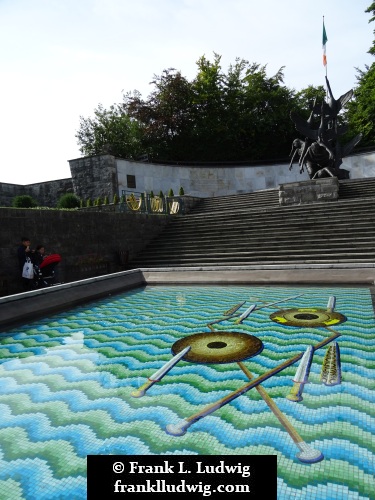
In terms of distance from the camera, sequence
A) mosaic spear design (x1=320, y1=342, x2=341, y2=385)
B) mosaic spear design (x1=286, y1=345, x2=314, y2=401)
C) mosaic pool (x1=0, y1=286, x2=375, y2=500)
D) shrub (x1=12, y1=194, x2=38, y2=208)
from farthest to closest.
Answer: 1. shrub (x1=12, y1=194, x2=38, y2=208)
2. mosaic spear design (x1=320, y1=342, x2=341, y2=385)
3. mosaic spear design (x1=286, y1=345, x2=314, y2=401)
4. mosaic pool (x1=0, y1=286, x2=375, y2=500)

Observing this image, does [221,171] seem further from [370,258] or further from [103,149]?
[370,258]

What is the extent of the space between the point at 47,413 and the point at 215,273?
6.76m

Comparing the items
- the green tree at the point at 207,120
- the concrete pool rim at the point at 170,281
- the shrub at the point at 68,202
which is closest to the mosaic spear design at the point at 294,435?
the concrete pool rim at the point at 170,281

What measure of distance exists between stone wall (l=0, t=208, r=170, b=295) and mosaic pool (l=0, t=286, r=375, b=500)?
12.2 feet

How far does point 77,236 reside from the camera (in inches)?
447

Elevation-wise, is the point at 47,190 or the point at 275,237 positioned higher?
the point at 47,190

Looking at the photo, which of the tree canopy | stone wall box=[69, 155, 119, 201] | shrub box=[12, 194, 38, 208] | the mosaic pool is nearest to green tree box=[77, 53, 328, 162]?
the tree canopy

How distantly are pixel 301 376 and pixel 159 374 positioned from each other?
4.91ft

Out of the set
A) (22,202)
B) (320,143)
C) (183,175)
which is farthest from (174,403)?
(183,175)

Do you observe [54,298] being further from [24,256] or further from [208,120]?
[208,120]

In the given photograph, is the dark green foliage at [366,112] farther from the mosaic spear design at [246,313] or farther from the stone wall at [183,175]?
the mosaic spear design at [246,313]

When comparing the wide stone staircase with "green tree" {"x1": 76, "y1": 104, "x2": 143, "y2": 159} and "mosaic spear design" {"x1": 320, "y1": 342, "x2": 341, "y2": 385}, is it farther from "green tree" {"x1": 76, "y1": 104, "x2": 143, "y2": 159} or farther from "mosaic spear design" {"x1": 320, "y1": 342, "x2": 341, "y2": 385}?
"green tree" {"x1": 76, "y1": 104, "x2": 143, "y2": 159}

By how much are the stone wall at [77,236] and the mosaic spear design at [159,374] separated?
20.8ft

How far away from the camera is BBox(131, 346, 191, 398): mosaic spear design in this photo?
341 cm
